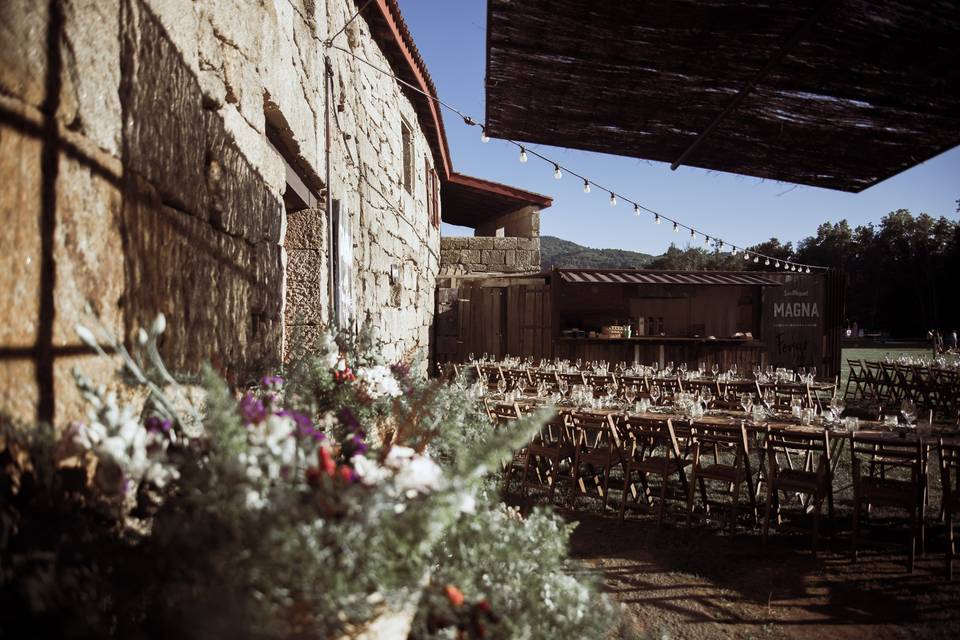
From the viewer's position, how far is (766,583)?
373cm

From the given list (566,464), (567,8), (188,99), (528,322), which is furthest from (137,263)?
(528,322)

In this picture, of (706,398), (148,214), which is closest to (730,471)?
(706,398)

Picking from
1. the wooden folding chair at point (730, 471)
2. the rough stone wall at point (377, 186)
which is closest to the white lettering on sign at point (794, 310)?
the rough stone wall at point (377, 186)

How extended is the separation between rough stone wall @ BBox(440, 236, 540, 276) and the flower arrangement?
11168 millimetres

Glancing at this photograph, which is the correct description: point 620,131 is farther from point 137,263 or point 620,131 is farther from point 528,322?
point 528,322

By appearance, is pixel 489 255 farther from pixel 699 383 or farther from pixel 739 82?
pixel 739 82

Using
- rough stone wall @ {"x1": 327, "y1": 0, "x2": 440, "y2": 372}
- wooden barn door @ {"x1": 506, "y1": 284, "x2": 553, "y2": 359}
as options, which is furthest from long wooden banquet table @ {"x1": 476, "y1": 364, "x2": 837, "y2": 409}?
wooden barn door @ {"x1": 506, "y1": 284, "x2": 553, "y2": 359}

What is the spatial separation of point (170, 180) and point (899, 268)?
4095 centimetres

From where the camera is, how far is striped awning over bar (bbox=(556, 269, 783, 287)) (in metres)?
11.7

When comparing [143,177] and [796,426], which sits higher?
[143,177]

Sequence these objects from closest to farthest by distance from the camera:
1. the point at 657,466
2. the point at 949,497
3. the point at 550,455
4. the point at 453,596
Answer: the point at 453,596, the point at 949,497, the point at 657,466, the point at 550,455

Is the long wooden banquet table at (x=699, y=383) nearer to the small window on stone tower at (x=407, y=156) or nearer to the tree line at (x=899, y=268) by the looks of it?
the small window on stone tower at (x=407, y=156)

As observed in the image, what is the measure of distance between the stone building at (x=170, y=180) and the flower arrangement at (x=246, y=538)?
0.19 metres

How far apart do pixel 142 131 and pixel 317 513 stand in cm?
117
